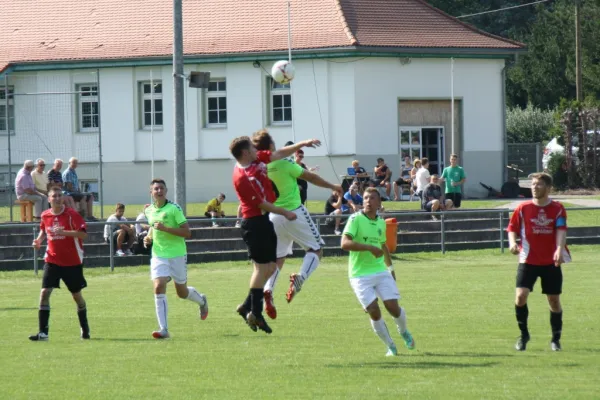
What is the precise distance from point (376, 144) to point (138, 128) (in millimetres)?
8734

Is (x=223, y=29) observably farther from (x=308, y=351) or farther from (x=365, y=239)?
(x=365, y=239)

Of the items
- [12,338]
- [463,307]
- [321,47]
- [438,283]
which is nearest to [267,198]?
[12,338]

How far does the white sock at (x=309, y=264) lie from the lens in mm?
14141

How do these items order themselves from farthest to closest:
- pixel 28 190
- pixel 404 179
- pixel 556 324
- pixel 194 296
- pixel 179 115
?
pixel 404 179
pixel 28 190
pixel 179 115
pixel 194 296
pixel 556 324

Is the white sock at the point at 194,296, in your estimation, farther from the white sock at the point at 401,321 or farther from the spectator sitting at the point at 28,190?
the spectator sitting at the point at 28,190

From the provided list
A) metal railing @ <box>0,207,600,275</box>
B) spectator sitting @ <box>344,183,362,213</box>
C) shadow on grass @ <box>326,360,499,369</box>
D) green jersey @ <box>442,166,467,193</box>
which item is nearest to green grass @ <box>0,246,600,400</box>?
shadow on grass @ <box>326,360,499,369</box>

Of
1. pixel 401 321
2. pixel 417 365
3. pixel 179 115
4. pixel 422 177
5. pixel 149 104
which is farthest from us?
pixel 149 104

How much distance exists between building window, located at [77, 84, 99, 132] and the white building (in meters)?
0.05

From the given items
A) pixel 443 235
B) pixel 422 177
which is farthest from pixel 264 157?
pixel 422 177

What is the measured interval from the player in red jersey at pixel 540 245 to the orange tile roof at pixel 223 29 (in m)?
28.9

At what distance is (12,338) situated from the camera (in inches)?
600

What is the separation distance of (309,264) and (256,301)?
1168 millimetres

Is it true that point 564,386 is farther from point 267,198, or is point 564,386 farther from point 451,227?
point 451,227

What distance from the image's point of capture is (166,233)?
15.0 metres
